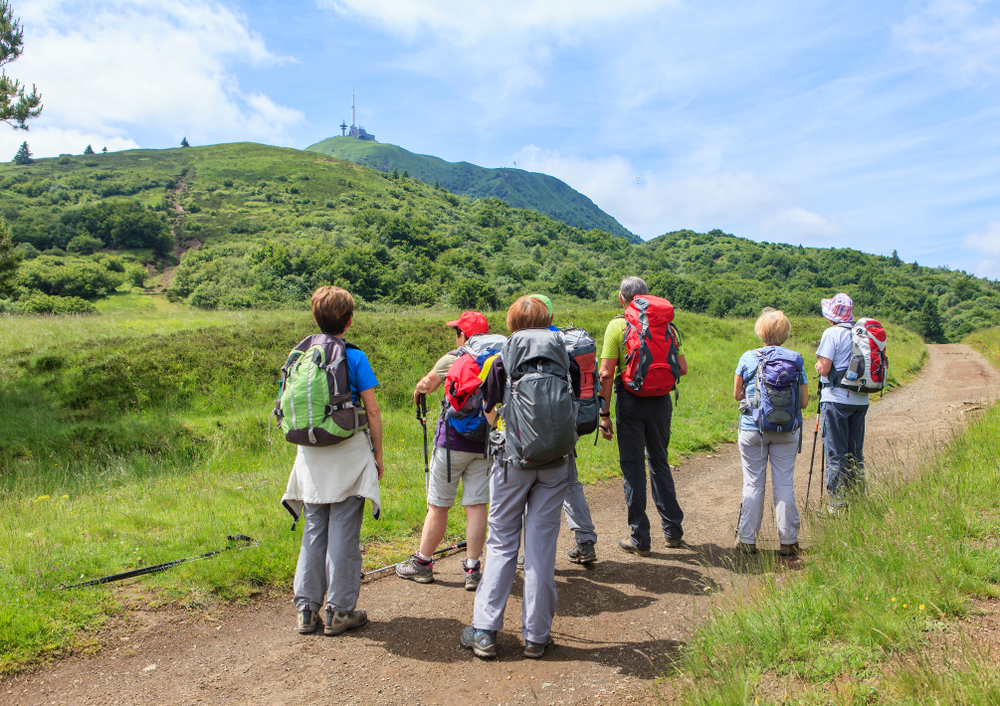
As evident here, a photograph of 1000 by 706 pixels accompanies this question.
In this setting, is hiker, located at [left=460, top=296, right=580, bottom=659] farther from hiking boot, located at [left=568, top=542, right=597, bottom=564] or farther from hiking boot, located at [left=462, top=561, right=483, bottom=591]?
hiking boot, located at [left=568, top=542, right=597, bottom=564]

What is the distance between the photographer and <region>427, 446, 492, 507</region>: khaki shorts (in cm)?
442

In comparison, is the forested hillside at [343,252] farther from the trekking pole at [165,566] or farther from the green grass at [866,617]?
the green grass at [866,617]

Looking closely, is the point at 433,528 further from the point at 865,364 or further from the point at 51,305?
the point at 51,305

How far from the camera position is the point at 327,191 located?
344ft

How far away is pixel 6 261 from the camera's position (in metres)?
11.9

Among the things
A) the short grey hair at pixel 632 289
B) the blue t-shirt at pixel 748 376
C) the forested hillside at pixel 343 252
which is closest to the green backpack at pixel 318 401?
the short grey hair at pixel 632 289

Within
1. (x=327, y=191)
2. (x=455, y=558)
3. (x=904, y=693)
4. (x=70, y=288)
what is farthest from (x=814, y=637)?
(x=327, y=191)

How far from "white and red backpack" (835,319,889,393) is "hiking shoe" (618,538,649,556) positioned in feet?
8.17

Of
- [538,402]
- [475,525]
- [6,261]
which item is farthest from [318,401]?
[6,261]

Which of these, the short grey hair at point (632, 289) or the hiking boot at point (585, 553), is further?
the short grey hair at point (632, 289)

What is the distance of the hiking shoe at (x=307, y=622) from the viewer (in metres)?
3.89

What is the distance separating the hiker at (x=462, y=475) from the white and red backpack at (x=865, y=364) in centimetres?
358

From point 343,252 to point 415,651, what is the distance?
60445mm

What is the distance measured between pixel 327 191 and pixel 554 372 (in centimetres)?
10992
